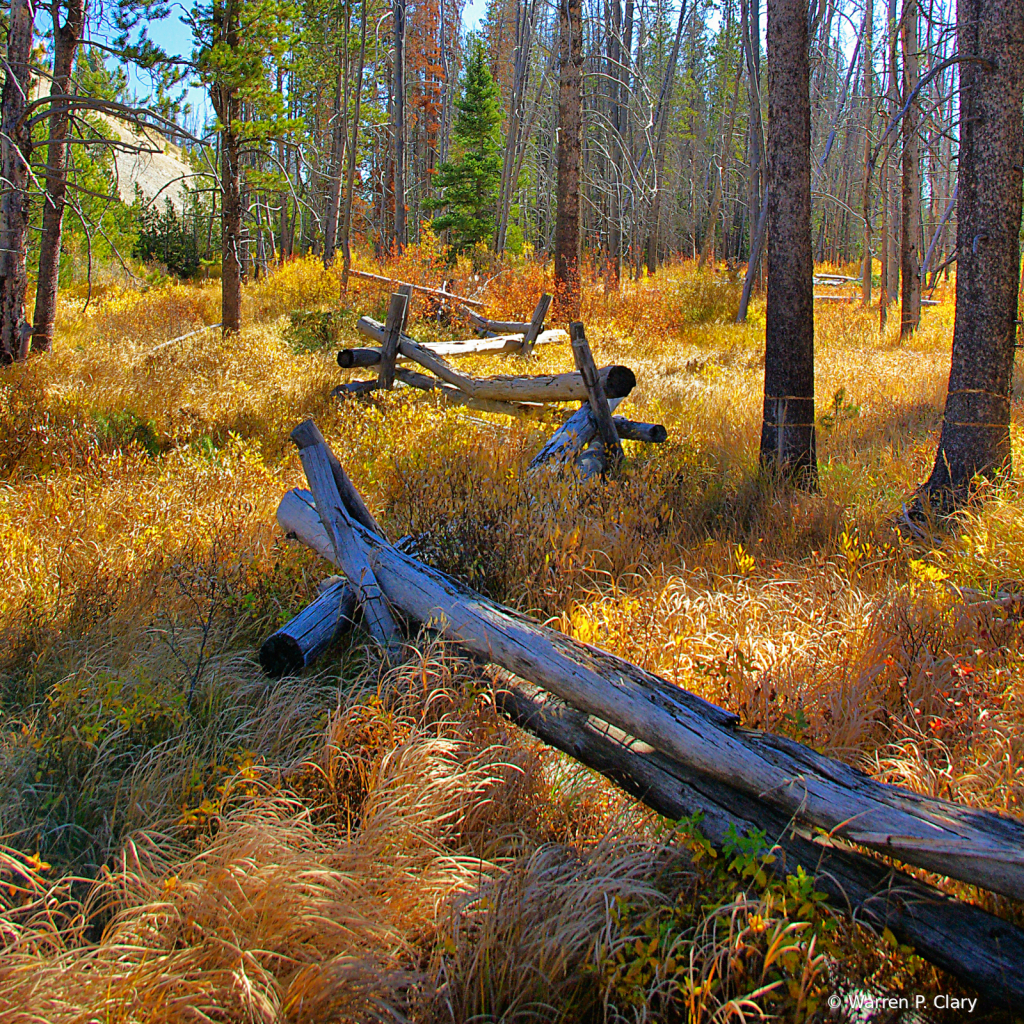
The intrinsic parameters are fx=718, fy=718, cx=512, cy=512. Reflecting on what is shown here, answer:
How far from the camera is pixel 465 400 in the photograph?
807 centimetres

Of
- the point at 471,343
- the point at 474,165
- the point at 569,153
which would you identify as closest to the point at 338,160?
the point at 474,165

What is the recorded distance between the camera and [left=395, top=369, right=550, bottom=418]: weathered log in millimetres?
7598

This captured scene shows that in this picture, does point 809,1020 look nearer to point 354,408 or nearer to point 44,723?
point 44,723

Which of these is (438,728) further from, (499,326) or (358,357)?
(499,326)

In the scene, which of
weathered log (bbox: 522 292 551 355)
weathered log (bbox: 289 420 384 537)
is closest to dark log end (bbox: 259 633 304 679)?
weathered log (bbox: 289 420 384 537)

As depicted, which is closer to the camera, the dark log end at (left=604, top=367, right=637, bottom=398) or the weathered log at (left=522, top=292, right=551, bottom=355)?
the dark log end at (left=604, top=367, right=637, bottom=398)

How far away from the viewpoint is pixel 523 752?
274 centimetres

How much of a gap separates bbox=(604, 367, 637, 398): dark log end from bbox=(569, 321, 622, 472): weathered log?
0.5 inches

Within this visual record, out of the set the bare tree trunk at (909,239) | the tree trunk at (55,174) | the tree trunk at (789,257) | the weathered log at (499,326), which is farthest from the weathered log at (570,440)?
the bare tree trunk at (909,239)

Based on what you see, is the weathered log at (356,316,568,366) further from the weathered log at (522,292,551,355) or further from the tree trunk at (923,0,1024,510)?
the tree trunk at (923,0,1024,510)

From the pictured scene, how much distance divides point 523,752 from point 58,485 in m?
4.44

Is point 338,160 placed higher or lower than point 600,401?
higher

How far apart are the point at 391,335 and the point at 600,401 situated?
3.33m

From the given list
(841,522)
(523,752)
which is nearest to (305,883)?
(523,752)
